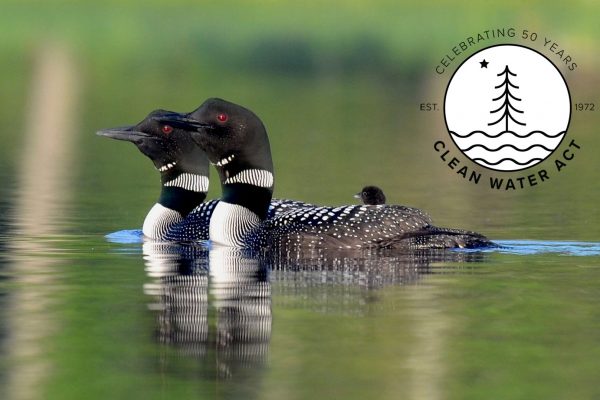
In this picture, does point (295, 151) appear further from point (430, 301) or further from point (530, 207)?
point (430, 301)

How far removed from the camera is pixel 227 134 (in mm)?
12352

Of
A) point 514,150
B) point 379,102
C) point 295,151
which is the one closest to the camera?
point 514,150

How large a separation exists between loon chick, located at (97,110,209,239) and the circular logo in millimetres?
4657

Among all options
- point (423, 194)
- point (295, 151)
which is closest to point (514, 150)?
point (423, 194)

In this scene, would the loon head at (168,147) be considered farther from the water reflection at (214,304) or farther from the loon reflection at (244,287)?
the water reflection at (214,304)

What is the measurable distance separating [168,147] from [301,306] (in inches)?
Answer: 181

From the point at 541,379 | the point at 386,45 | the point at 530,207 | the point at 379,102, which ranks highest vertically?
the point at 386,45

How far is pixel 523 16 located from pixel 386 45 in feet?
12.4

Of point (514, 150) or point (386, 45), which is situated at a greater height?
point (386, 45)

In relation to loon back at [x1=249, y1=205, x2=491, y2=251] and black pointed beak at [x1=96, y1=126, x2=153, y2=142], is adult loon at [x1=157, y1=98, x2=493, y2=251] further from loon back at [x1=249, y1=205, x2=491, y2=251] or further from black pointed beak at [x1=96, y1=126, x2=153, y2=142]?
black pointed beak at [x1=96, y1=126, x2=153, y2=142]

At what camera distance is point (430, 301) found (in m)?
9.70

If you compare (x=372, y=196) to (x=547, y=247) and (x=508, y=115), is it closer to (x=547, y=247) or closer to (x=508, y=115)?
(x=547, y=247)

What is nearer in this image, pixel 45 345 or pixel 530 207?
pixel 45 345

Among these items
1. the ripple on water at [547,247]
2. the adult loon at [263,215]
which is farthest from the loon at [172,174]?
the ripple on water at [547,247]
